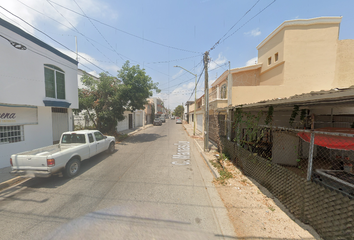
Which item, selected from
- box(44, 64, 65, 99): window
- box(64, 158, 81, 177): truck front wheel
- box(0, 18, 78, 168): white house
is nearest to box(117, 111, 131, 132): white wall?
box(0, 18, 78, 168): white house

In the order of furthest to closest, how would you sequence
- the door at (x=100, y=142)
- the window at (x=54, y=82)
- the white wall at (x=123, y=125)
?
1. the white wall at (x=123, y=125)
2. the window at (x=54, y=82)
3. the door at (x=100, y=142)

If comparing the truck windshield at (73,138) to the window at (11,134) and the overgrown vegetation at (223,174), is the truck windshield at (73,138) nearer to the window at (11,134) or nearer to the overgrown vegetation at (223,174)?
the window at (11,134)

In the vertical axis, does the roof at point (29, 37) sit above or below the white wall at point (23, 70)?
above

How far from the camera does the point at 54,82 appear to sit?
830 cm

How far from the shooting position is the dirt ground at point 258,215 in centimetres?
264

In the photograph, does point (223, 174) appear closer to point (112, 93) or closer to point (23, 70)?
point (23, 70)

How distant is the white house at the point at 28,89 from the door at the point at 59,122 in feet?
0.17

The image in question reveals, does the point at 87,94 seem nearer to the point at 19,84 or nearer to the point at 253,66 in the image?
the point at 19,84

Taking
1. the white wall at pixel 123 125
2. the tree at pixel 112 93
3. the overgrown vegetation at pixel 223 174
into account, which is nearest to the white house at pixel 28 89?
the tree at pixel 112 93

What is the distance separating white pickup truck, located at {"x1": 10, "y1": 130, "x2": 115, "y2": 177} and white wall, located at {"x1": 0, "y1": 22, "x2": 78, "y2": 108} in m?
2.83

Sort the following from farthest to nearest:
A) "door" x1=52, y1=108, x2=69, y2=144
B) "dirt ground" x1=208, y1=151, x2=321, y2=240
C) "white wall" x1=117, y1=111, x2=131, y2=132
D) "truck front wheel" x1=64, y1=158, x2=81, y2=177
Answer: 1. "white wall" x1=117, y1=111, x2=131, y2=132
2. "door" x1=52, y1=108, x2=69, y2=144
3. "truck front wheel" x1=64, y1=158, x2=81, y2=177
4. "dirt ground" x1=208, y1=151, x2=321, y2=240

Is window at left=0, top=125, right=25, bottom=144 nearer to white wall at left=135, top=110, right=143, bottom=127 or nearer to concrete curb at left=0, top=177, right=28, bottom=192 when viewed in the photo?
concrete curb at left=0, top=177, right=28, bottom=192

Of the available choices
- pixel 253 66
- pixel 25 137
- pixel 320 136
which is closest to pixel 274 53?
pixel 253 66

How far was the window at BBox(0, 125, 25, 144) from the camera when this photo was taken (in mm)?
6019
